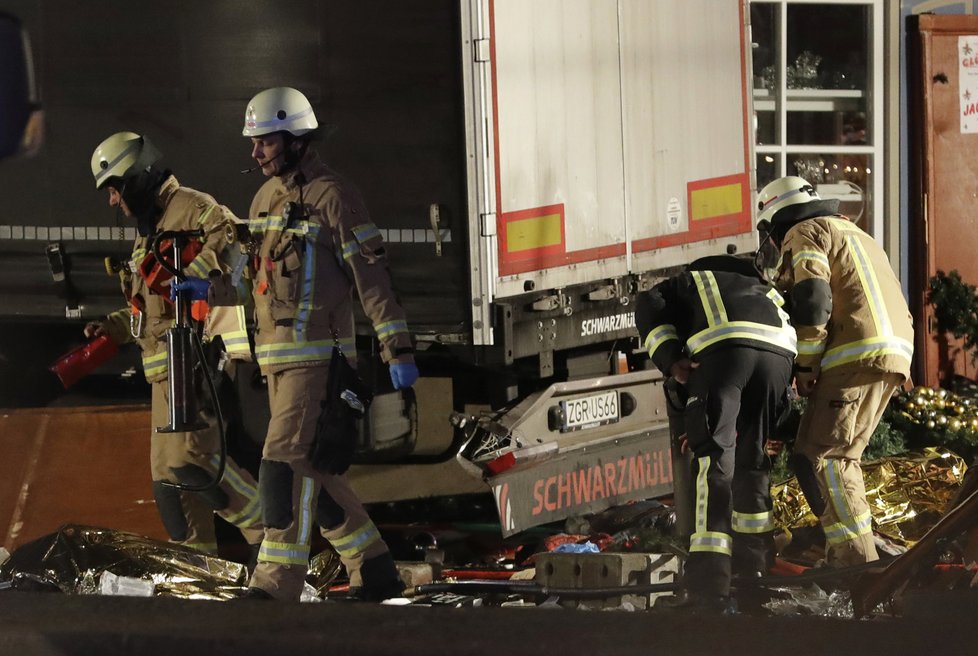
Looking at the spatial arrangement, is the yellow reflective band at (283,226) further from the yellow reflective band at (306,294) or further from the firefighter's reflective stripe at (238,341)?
the firefighter's reflective stripe at (238,341)

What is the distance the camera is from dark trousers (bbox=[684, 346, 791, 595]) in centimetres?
596

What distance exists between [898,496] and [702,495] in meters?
1.38

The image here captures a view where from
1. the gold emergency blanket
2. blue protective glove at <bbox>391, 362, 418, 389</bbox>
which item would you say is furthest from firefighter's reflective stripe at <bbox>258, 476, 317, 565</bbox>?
the gold emergency blanket

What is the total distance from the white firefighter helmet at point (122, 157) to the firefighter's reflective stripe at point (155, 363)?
74 centimetres

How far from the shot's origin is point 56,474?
693cm

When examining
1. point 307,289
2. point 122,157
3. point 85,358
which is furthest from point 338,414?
point 122,157

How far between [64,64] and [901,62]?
14.8ft

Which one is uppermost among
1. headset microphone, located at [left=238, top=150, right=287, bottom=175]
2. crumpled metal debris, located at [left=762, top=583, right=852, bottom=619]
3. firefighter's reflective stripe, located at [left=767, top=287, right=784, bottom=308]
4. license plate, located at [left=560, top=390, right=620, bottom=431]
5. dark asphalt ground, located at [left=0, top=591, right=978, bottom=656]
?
headset microphone, located at [left=238, top=150, right=287, bottom=175]

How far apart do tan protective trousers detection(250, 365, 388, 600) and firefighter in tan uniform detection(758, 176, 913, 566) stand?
1867 millimetres

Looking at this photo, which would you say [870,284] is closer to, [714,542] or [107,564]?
[714,542]

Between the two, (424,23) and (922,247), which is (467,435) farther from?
(922,247)

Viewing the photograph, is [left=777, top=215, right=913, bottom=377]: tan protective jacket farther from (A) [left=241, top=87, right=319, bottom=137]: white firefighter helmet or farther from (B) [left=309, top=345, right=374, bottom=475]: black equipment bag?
(A) [left=241, top=87, right=319, bottom=137]: white firefighter helmet

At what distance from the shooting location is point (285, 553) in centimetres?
616

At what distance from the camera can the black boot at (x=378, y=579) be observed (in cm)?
631
